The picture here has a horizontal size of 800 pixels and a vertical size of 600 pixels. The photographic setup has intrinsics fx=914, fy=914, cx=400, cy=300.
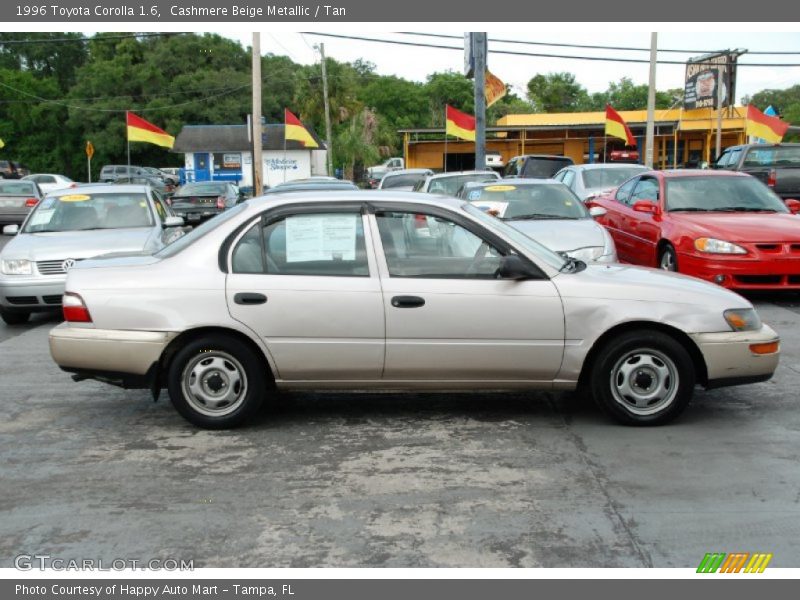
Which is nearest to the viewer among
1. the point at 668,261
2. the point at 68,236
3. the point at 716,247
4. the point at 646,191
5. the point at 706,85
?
the point at 716,247

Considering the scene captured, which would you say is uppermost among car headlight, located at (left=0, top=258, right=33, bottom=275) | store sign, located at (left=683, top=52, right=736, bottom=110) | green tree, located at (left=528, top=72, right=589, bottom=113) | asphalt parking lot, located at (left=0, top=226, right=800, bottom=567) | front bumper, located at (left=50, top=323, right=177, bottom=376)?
green tree, located at (left=528, top=72, right=589, bottom=113)

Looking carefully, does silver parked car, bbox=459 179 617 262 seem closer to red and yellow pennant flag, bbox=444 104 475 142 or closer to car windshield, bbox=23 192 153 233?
car windshield, bbox=23 192 153 233

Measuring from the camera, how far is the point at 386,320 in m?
5.87

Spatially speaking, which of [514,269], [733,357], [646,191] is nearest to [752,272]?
[646,191]

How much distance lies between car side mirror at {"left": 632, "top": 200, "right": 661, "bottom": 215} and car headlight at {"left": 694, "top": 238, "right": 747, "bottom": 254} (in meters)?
1.24

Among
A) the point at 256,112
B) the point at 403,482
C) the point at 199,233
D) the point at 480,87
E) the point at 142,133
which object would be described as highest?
the point at 480,87

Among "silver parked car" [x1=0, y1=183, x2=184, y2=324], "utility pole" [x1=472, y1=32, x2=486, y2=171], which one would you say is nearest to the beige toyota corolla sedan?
"silver parked car" [x1=0, y1=183, x2=184, y2=324]

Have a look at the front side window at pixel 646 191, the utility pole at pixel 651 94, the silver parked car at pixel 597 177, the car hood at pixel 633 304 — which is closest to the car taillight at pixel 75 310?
the car hood at pixel 633 304

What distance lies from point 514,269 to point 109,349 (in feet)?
8.80

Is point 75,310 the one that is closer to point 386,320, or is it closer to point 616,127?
point 386,320

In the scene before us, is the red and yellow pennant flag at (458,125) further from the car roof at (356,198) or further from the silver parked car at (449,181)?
the car roof at (356,198)

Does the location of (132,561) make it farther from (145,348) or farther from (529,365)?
(529,365)

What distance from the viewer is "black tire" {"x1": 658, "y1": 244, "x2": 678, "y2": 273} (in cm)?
1097

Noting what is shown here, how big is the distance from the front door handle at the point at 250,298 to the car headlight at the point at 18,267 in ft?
18.0
